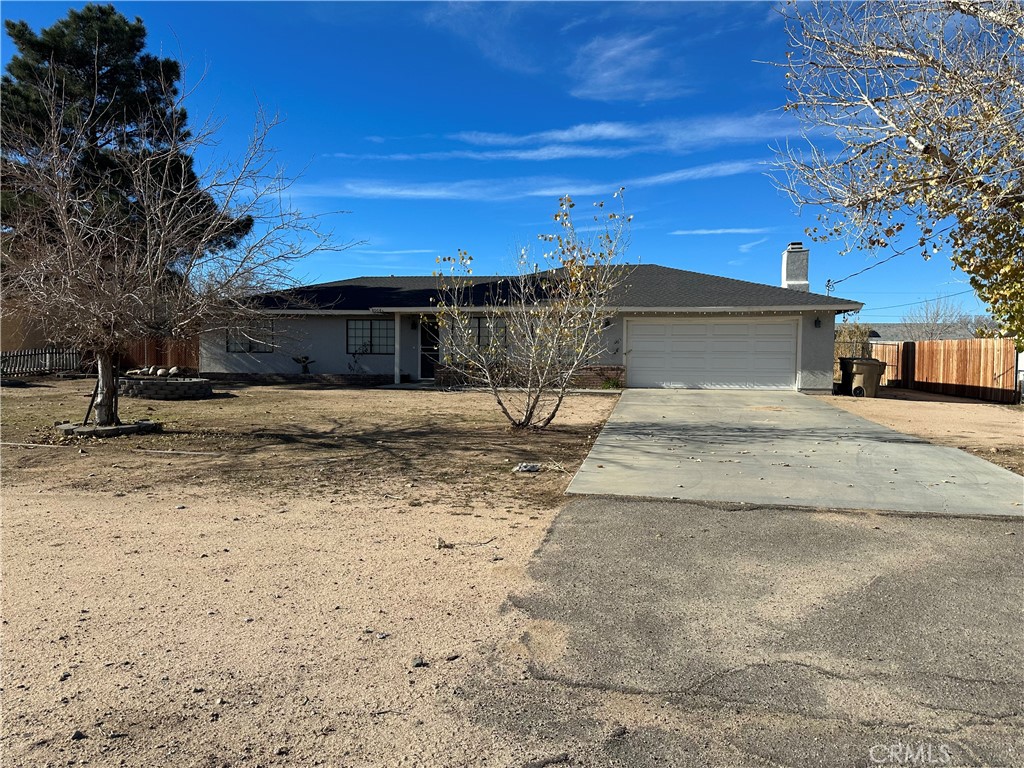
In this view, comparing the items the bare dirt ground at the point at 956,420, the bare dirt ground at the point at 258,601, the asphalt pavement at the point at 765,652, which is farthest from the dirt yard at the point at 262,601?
the bare dirt ground at the point at 956,420

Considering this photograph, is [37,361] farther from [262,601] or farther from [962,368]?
[962,368]

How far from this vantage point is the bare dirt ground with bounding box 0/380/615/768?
2.54 m

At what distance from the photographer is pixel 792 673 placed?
303 cm

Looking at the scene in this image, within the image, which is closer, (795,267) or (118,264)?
(118,264)

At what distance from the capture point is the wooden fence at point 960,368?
1733 cm

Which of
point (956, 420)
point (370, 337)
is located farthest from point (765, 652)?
point (370, 337)

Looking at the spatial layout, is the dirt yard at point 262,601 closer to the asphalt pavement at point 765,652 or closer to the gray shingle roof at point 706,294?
the asphalt pavement at point 765,652

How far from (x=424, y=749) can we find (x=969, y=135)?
298 inches

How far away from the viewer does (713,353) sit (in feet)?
63.7

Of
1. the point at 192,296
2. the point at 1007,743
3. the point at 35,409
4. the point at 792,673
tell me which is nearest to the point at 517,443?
the point at 192,296

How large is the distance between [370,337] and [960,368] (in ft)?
58.1

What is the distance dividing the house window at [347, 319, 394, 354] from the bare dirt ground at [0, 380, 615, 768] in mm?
13461

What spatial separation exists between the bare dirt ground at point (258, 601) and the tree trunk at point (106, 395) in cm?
161

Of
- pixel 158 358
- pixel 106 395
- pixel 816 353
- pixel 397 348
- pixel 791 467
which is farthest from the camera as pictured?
pixel 158 358
